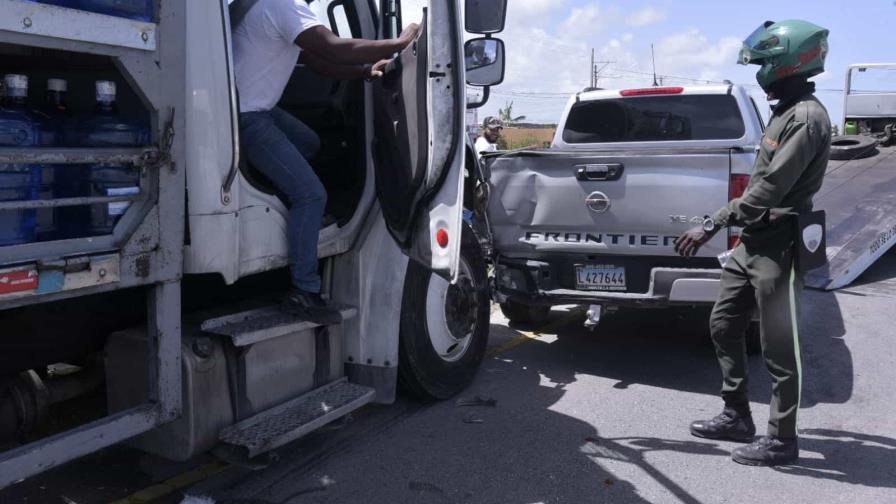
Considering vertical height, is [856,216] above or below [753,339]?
above

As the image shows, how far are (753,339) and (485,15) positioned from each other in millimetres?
3289

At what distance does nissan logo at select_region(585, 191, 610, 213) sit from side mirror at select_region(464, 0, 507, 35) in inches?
67.3

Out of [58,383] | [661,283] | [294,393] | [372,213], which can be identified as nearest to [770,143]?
[661,283]

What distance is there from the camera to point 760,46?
401cm

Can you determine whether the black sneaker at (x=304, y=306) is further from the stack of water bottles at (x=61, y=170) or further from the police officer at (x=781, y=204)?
the police officer at (x=781, y=204)

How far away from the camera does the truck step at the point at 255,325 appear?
11.0 feet

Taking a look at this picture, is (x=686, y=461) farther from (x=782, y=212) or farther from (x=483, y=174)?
(x=483, y=174)

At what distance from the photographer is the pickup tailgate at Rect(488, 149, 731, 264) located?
5.10 m

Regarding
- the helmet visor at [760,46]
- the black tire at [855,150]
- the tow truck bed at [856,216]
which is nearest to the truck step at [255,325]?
the helmet visor at [760,46]

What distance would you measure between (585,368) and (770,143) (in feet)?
7.85

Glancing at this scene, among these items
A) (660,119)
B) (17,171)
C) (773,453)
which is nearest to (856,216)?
(660,119)

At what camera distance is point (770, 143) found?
13.2 ft

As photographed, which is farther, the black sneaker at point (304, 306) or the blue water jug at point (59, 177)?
the black sneaker at point (304, 306)

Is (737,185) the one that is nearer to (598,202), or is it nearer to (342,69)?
(598,202)
